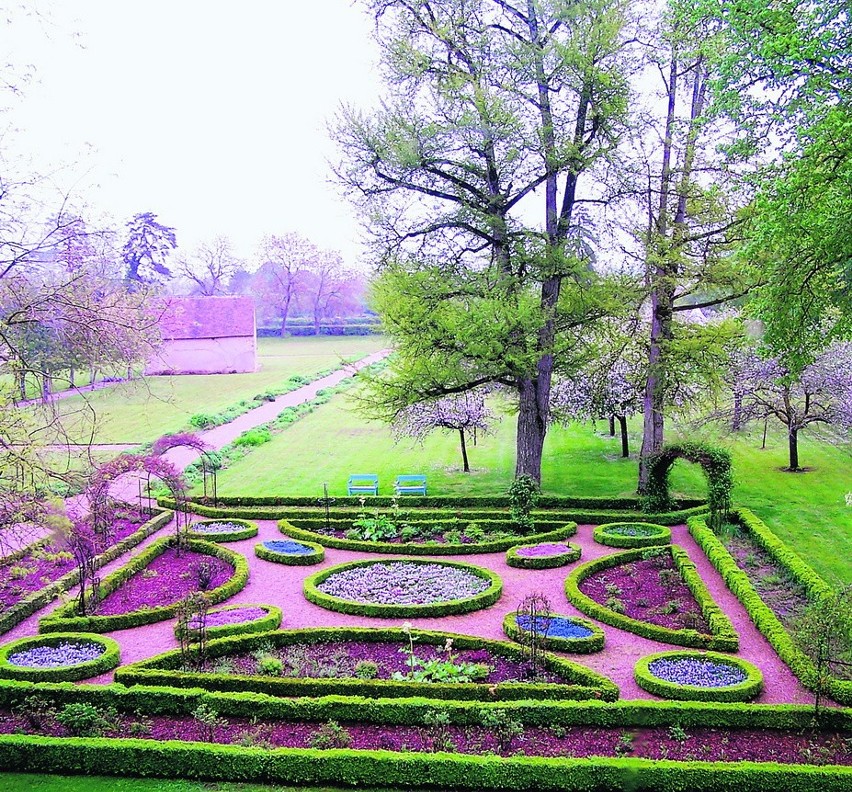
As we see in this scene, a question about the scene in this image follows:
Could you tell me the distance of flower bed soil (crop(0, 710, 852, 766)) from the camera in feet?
28.3

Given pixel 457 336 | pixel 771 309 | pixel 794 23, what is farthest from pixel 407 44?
pixel 771 309

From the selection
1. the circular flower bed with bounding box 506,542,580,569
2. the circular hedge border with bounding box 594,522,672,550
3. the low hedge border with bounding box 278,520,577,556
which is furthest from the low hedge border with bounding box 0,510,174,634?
the circular hedge border with bounding box 594,522,672,550

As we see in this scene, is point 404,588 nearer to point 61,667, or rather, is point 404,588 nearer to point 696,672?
point 696,672

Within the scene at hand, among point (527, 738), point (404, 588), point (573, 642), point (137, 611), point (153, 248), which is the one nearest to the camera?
point (527, 738)

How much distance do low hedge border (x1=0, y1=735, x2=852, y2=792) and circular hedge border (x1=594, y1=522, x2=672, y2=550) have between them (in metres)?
7.67

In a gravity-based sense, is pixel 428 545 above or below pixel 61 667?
above

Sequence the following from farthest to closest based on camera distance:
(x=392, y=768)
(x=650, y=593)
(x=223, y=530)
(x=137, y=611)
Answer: (x=223, y=530)
(x=650, y=593)
(x=137, y=611)
(x=392, y=768)

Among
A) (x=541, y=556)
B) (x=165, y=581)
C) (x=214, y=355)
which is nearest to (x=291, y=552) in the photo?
(x=165, y=581)

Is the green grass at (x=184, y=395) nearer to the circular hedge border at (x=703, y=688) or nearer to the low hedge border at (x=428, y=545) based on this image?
the low hedge border at (x=428, y=545)

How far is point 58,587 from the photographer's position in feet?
43.5

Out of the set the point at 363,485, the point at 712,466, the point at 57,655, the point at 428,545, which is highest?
the point at 712,466

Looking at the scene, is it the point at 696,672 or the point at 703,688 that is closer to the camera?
the point at 703,688

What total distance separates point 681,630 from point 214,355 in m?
42.2

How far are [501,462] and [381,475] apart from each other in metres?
4.26
